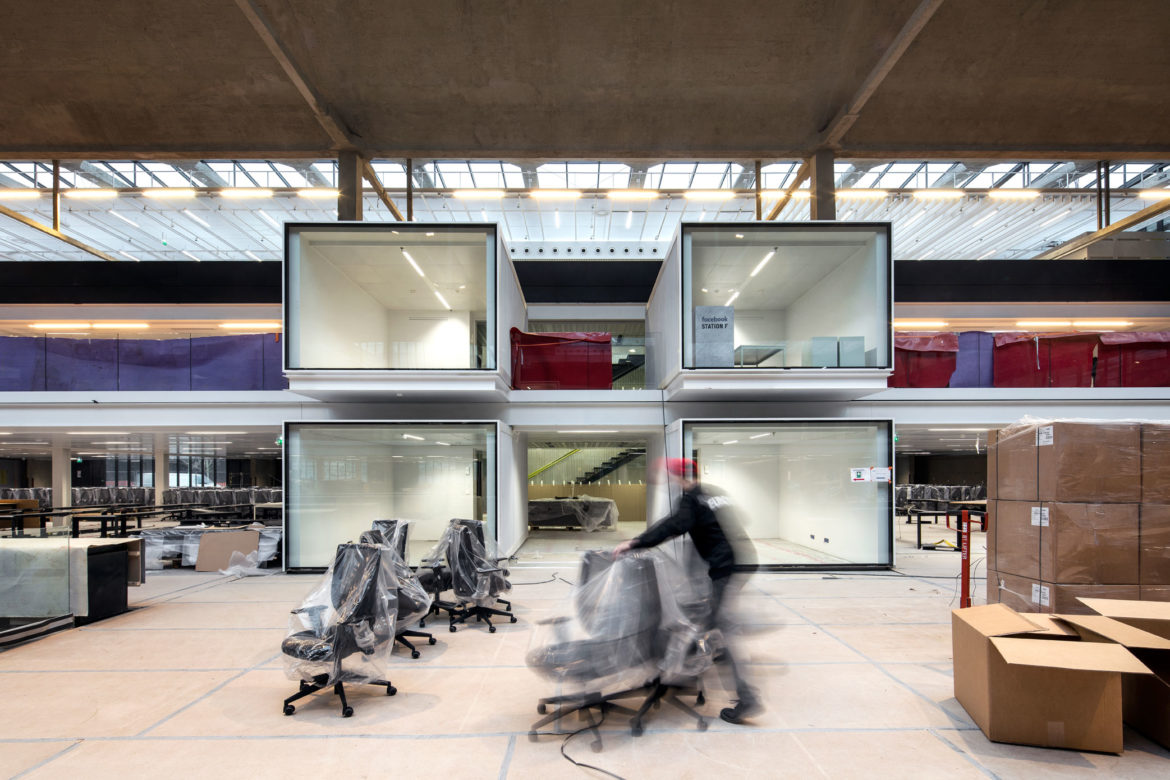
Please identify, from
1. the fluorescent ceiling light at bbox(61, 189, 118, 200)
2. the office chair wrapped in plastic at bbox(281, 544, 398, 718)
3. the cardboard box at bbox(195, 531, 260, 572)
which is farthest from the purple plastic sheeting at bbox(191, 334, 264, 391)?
the office chair wrapped in plastic at bbox(281, 544, 398, 718)

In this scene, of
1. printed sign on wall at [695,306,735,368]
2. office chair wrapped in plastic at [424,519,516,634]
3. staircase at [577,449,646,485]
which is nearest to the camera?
office chair wrapped in plastic at [424,519,516,634]

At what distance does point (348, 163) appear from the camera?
1034cm

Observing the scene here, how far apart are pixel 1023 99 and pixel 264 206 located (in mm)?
19060

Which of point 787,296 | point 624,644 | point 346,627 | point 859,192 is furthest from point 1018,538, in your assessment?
point 859,192

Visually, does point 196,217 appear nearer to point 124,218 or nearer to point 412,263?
point 124,218

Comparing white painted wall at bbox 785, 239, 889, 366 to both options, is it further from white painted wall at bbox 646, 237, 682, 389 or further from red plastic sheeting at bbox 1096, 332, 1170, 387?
red plastic sheeting at bbox 1096, 332, 1170, 387

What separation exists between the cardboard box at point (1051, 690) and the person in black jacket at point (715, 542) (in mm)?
1351

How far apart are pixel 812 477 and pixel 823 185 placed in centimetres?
498

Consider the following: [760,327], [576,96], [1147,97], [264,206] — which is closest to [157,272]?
[264,206]

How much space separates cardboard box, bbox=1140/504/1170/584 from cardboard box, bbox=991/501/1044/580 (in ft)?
2.24

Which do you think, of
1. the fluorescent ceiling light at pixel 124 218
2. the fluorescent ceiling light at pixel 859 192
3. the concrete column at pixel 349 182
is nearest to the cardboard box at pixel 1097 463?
the fluorescent ceiling light at pixel 859 192

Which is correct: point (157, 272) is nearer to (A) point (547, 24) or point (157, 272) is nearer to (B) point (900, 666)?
(A) point (547, 24)

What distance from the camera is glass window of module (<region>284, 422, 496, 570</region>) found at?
30.7 ft

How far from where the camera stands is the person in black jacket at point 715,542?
3826 millimetres
